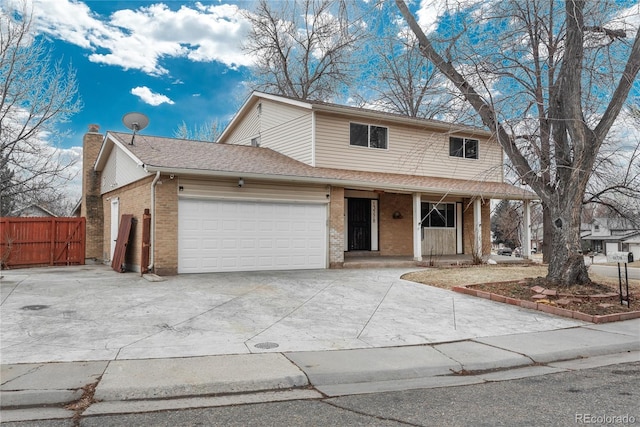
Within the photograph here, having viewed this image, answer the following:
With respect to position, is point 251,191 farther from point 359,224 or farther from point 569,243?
point 569,243

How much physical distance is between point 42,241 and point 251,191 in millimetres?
8516

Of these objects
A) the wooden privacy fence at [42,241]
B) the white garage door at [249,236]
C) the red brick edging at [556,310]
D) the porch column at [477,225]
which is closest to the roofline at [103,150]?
the wooden privacy fence at [42,241]

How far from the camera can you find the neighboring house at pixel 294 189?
11.6m

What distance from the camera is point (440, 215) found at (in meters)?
18.0

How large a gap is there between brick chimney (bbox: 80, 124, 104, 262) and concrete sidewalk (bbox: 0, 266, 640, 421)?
302 inches

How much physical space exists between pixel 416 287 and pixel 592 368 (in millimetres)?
5328

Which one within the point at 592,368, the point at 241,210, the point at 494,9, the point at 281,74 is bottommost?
the point at 592,368

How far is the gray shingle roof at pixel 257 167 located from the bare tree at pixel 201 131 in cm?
1816

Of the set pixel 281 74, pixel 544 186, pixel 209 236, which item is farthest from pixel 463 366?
pixel 281 74

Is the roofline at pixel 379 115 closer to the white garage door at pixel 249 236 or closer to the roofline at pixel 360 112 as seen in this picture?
the roofline at pixel 360 112

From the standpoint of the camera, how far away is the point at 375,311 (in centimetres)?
786

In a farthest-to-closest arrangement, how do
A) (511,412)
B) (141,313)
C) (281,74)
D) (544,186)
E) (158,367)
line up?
(281,74)
(544,186)
(141,313)
(158,367)
(511,412)

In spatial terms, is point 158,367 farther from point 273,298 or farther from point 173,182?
point 173,182

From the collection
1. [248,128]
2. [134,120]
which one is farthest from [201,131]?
[134,120]
